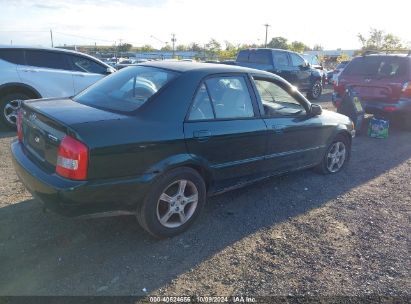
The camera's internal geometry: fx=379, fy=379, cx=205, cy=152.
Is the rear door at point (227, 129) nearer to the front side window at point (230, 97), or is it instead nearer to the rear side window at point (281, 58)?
the front side window at point (230, 97)

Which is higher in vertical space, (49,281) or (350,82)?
(350,82)

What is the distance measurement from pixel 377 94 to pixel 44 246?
24.9ft

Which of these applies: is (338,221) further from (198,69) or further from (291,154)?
(198,69)

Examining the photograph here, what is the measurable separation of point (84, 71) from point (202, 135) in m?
5.56

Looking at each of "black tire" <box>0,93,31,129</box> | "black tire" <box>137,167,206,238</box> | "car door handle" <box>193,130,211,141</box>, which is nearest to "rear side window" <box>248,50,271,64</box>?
"black tire" <box>0,93,31,129</box>

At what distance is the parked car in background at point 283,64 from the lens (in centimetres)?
1329

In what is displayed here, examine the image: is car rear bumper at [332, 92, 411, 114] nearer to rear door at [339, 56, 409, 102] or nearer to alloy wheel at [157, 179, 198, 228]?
rear door at [339, 56, 409, 102]

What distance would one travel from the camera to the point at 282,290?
9.61ft

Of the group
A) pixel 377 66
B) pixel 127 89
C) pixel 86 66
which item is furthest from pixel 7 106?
pixel 377 66

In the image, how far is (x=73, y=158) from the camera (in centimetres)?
287

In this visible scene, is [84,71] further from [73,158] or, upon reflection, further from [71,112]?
[73,158]

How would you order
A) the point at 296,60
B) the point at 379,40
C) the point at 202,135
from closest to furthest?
1. the point at 202,135
2. the point at 296,60
3. the point at 379,40

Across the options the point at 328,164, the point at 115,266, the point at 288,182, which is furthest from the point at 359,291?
the point at 328,164

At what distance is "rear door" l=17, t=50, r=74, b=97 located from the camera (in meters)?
7.46
